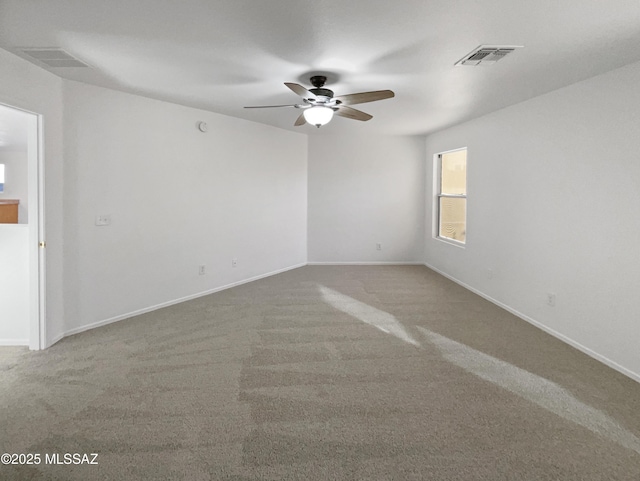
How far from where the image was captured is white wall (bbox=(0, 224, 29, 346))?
350 centimetres

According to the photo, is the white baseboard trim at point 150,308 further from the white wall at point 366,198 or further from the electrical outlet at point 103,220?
the white wall at point 366,198

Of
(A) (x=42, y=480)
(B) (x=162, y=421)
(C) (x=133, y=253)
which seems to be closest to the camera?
(A) (x=42, y=480)

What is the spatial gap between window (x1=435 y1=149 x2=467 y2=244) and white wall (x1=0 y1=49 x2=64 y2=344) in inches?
201

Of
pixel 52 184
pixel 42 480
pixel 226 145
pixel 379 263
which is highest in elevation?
pixel 226 145

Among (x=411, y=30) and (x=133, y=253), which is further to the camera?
(x=133, y=253)

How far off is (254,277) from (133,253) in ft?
6.96

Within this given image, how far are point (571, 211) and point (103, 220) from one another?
14.9ft

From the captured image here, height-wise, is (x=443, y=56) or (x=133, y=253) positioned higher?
(x=443, y=56)

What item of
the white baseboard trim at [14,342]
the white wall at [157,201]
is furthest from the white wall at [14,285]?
the white wall at [157,201]

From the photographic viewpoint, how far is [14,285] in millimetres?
3523

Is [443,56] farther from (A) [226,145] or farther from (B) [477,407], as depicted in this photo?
(A) [226,145]

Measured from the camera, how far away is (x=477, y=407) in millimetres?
2480

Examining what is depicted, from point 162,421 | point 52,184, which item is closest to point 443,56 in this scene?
point 162,421

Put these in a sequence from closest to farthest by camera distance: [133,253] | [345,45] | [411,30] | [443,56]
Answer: [411,30] < [345,45] < [443,56] < [133,253]
